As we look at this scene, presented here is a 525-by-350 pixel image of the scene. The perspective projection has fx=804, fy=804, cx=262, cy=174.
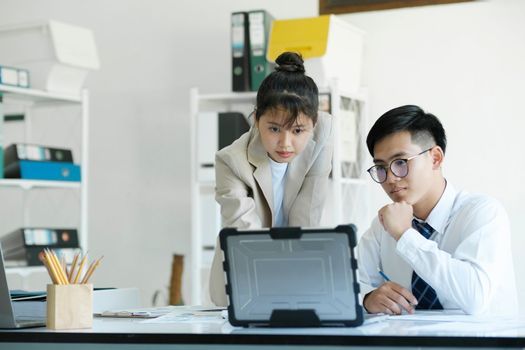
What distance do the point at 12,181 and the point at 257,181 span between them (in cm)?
172

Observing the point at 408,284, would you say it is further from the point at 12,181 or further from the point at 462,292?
the point at 12,181

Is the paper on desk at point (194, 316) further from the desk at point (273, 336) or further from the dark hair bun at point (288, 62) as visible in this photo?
the dark hair bun at point (288, 62)

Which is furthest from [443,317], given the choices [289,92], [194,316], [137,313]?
[289,92]

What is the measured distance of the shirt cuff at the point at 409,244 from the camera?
1678 mm

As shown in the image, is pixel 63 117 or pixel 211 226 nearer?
pixel 211 226

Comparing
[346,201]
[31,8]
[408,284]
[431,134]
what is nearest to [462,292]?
[408,284]

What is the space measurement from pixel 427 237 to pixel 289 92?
0.49 meters

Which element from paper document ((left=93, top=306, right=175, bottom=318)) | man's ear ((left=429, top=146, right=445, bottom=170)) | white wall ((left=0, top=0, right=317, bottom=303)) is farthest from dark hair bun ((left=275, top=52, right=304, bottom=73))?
white wall ((left=0, top=0, right=317, bottom=303))

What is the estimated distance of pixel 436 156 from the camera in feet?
6.37

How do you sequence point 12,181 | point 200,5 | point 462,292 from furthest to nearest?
1. point 200,5
2. point 12,181
3. point 462,292

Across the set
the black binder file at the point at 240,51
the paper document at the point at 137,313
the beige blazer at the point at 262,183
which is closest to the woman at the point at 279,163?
the beige blazer at the point at 262,183

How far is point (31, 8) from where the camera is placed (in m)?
4.19

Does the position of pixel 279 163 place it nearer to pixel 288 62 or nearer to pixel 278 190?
pixel 278 190

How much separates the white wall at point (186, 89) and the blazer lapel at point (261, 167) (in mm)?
1526
